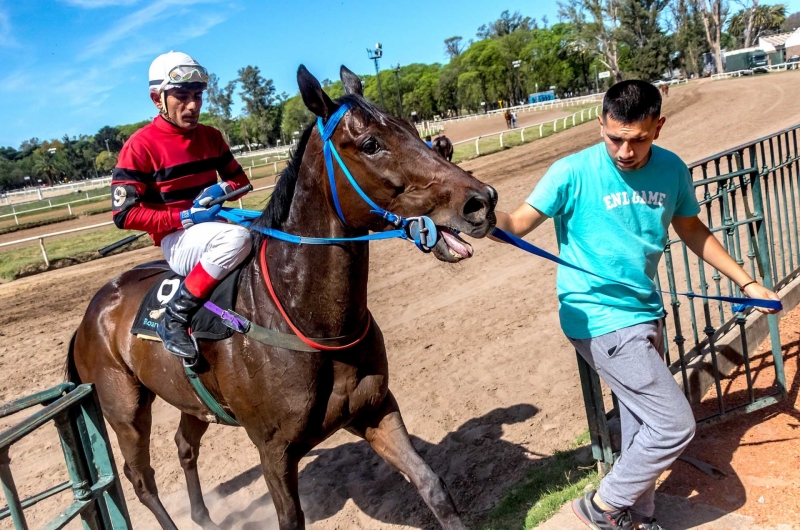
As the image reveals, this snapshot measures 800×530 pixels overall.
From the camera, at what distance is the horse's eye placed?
9.12ft

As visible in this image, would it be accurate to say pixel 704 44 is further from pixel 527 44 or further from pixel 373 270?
pixel 373 270

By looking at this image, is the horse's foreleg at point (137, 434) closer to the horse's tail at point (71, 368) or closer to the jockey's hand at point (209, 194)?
the horse's tail at point (71, 368)

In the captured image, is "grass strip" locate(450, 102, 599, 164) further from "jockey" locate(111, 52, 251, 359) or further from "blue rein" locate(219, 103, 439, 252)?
"blue rein" locate(219, 103, 439, 252)

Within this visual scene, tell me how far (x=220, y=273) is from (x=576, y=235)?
1876mm

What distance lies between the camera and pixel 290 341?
10.2 feet

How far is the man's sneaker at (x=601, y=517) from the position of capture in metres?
3.01

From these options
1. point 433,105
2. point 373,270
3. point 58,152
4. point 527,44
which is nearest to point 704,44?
point 527,44

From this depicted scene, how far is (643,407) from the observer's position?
9.36ft

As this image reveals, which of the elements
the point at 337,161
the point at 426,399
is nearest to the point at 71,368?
the point at 426,399

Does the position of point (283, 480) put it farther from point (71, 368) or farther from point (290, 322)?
point (71, 368)

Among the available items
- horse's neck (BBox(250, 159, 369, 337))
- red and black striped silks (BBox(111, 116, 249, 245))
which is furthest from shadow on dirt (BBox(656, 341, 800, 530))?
red and black striped silks (BBox(111, 116, 249, 245))

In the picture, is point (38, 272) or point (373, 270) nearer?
point (373, 270)

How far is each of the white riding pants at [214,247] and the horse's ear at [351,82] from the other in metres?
0.96

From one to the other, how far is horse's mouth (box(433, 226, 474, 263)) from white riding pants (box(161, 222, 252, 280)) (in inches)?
50.3
